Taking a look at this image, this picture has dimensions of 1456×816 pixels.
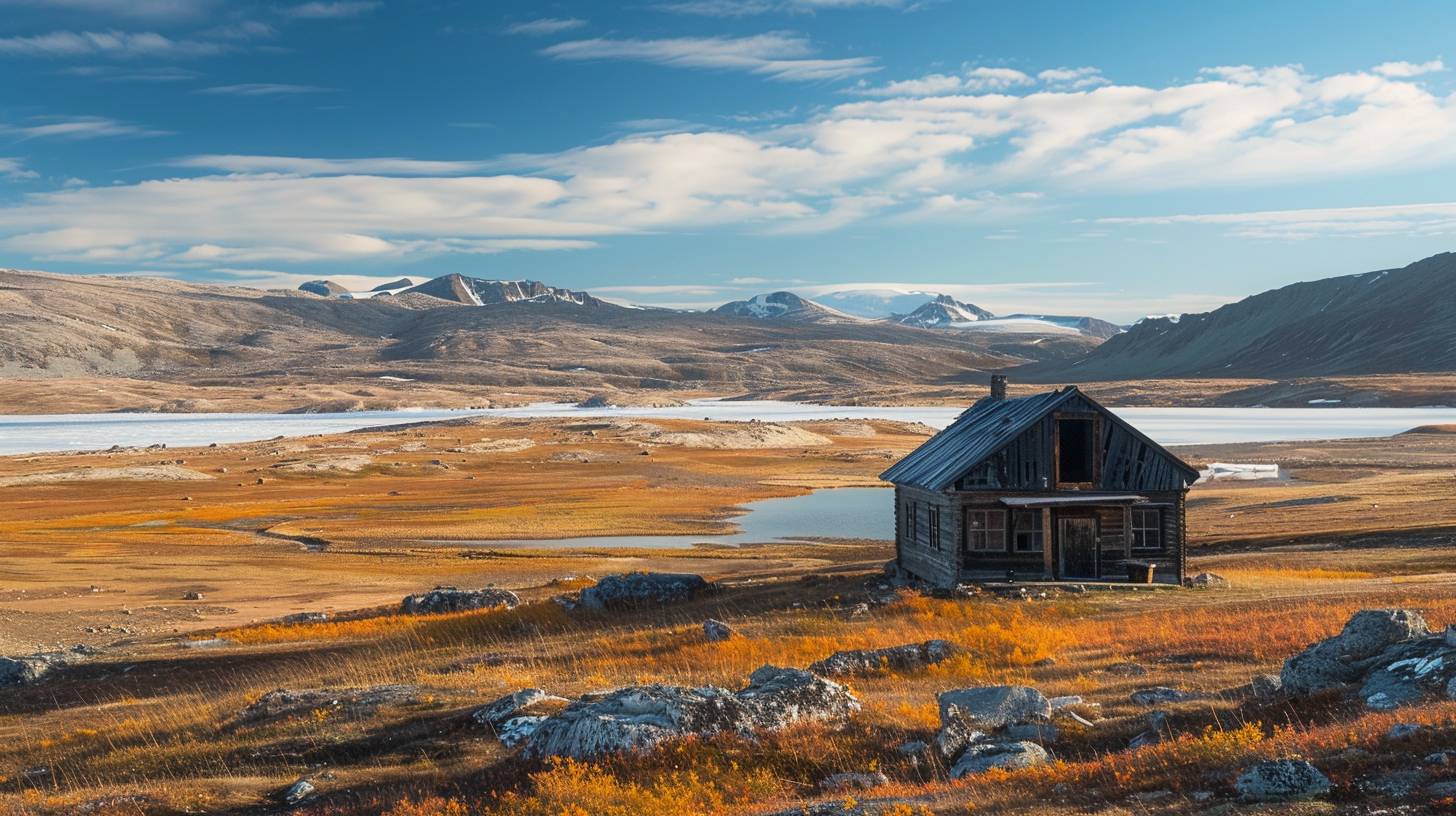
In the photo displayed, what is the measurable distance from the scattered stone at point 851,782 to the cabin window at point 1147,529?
27.8m

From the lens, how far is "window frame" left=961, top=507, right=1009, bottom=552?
125 ft

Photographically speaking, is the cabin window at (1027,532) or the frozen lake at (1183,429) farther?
the frozen lake at (1183,429)

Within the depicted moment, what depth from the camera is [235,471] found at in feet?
360

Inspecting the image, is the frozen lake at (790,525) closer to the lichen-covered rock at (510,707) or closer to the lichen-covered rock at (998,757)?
the lichen-covered rock at (510,707)

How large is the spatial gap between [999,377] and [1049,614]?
20.3m

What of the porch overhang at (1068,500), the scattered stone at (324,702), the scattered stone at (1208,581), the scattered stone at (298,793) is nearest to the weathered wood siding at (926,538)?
the porch overhang at (1068,500)

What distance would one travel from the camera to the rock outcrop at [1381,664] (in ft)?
49.6

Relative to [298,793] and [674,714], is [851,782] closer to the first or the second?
[674,714]

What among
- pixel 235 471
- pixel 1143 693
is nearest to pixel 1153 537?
pixel 1143 693

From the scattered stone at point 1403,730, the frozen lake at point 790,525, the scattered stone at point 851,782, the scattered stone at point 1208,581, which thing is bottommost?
the frozen lake at point 790,525

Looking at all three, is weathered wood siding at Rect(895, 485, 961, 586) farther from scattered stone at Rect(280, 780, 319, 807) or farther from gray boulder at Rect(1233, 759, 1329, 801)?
gray boulder at Rect(1233, 759, 1329, 801)

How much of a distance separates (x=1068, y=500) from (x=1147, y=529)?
3729 millimetres

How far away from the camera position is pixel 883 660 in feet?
72.3

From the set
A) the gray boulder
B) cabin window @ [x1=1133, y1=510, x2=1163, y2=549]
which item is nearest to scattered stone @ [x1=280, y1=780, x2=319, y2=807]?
the gray boulder
